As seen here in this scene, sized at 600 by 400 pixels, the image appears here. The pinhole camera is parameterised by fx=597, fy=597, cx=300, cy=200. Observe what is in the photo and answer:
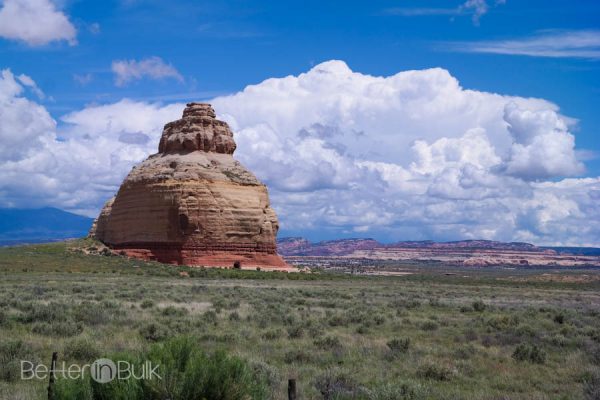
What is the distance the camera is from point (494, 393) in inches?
382

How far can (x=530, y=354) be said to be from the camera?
12.9m

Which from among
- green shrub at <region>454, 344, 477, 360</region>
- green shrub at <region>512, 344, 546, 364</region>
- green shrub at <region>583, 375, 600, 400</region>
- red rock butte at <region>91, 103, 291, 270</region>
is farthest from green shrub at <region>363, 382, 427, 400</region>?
red rock butte at <region>91, 103, 291, 270</region>

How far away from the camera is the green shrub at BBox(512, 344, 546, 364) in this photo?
41.8 feet

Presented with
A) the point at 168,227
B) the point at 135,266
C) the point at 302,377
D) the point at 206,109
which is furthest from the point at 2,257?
the point at 302,377

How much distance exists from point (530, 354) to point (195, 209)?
2179 inches

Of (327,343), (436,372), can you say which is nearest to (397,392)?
(436,372)

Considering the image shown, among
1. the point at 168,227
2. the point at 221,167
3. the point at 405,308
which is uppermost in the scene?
the point at 221,167

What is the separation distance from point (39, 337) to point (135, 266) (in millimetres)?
44333

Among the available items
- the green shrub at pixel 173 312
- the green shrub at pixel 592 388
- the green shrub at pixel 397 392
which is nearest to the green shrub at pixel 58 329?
the green shrub at pixel 173 312

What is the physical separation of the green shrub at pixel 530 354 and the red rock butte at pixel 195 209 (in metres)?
53.4

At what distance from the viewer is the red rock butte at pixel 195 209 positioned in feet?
215

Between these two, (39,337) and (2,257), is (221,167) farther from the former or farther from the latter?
(39,337)

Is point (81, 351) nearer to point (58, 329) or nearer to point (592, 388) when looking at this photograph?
point (58, 329)

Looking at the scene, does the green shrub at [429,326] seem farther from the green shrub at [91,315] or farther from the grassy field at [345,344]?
the green shrub at [91,315]
